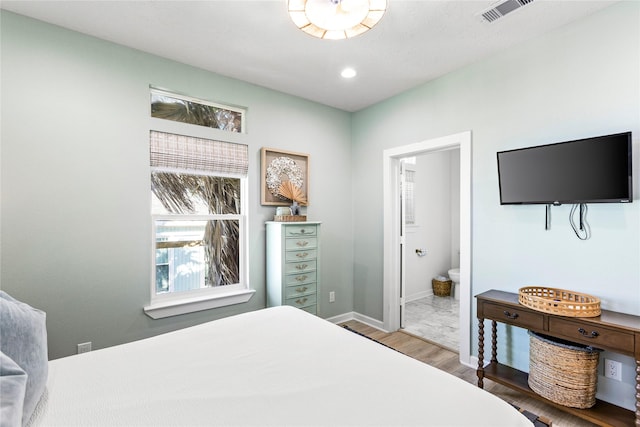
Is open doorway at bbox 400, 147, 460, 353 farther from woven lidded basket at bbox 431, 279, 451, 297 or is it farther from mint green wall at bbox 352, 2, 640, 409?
mint green wall at bbox 352, 2, 640, 409

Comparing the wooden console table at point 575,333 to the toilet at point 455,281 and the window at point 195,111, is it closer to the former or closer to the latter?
the toilet at point 455,281

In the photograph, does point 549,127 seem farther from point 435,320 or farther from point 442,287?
point 442,287

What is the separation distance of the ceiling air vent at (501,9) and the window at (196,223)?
2.23 m

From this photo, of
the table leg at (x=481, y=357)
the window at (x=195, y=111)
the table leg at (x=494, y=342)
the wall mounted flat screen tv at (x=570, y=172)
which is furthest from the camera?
the window at (x=195, y=111)

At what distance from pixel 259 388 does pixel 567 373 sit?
2003 mm

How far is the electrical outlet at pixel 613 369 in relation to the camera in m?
1.96

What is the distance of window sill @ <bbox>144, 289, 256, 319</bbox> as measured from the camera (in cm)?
255

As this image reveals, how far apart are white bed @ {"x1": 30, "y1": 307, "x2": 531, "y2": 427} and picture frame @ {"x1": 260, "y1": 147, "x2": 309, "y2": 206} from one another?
6.08 feet

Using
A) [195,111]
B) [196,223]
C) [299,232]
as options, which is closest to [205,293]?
[196,223]

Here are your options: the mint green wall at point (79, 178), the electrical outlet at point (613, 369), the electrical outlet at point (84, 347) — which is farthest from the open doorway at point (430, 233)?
the electrical outlet at point (84, 347)

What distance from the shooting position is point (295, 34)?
229 centimetres

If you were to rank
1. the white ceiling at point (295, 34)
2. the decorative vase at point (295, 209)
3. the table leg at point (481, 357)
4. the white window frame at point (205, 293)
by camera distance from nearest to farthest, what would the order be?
the white ceiling at point (295, 34) < the table leg at point (481, 357) < the white window frame at point (205, 293) < the decorative vase at point (295, 209)

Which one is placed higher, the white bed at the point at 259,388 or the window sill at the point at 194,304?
the white bed at the point at 259,388

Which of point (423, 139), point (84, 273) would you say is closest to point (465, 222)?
point (423, 139)
